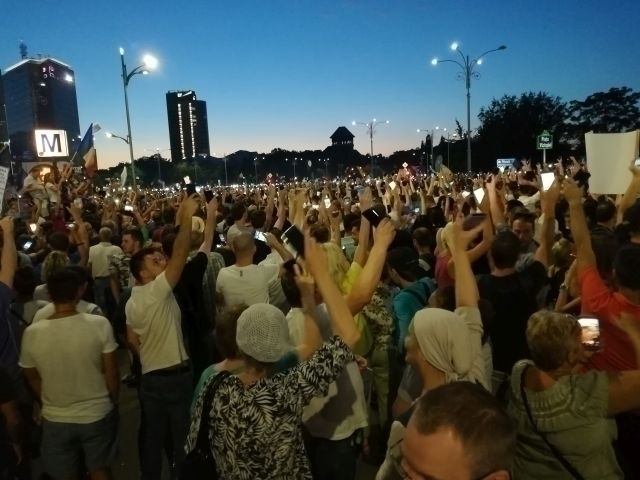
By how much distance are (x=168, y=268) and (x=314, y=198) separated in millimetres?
12980

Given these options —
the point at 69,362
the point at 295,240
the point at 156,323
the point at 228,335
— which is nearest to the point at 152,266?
the point at 156,323

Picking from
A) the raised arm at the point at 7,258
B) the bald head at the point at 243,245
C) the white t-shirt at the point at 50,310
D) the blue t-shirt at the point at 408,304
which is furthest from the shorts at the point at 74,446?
the blue t-shirt at the point at 408,304

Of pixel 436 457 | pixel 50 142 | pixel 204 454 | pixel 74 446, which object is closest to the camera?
pixel 436 457

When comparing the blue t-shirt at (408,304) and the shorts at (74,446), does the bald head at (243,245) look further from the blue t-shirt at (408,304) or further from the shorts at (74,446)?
the shorts at (74,446)

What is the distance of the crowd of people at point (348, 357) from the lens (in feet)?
8.38

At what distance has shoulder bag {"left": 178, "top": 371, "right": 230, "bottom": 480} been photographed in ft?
8.86

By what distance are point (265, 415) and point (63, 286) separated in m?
2.06

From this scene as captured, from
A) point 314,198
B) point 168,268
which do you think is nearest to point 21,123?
point 314,198

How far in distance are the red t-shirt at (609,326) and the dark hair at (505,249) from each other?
956 millimetres

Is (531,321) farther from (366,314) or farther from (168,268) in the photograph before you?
(168,268)

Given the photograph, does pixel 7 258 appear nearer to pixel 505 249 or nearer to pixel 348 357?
pixel 348 357

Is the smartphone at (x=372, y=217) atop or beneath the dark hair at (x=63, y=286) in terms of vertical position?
atop

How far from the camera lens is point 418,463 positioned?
163cm

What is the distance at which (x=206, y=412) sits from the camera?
269cm
